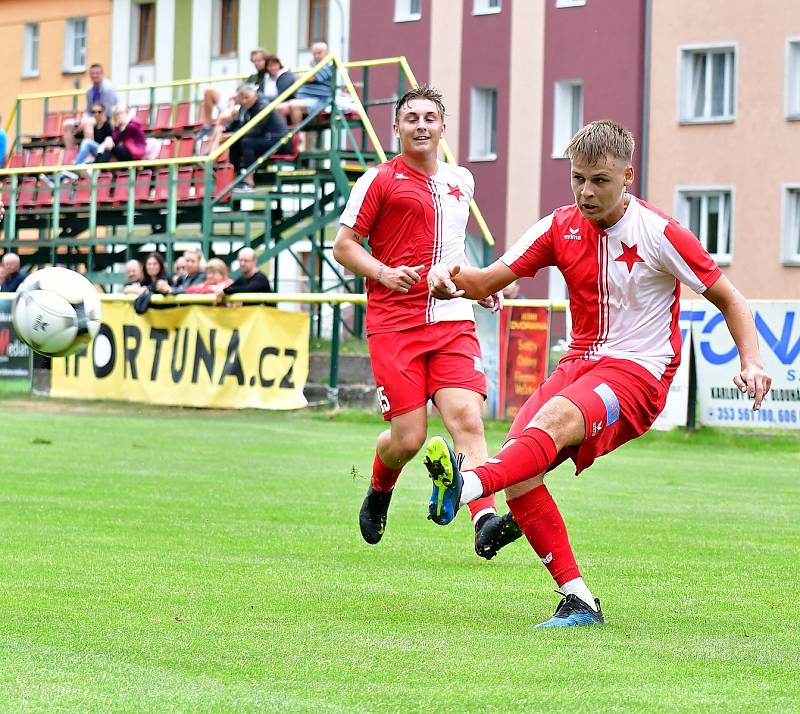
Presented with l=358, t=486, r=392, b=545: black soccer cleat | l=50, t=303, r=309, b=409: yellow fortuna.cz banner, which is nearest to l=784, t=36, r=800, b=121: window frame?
l=50, t=303, r=309, b=409: yellow fortuna.cz banner

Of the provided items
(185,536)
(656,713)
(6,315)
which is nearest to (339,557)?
(185,536)

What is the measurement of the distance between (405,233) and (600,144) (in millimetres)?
2403

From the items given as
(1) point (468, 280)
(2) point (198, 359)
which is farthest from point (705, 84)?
(1) point (468, 280)

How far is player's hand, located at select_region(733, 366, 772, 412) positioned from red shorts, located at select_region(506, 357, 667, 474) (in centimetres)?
48

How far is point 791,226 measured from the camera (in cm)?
4262

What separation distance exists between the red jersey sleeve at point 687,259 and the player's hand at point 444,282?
93 centimetres

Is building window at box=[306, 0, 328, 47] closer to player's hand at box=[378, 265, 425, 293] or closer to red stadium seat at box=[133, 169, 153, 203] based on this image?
red stadium seat at box=[133, 169, 153, 203]

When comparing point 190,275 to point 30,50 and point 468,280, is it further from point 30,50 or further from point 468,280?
point 30,50

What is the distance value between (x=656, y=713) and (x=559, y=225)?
2.77 meters

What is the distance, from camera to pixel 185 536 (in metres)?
9.64

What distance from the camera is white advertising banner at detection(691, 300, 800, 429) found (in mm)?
19375

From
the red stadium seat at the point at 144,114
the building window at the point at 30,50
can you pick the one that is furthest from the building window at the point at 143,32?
the red stadium seat at the point at 144,114

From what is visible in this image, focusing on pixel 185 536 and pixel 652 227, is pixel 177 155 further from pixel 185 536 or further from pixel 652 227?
pixel 652 227

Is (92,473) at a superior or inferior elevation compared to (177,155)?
inferior
